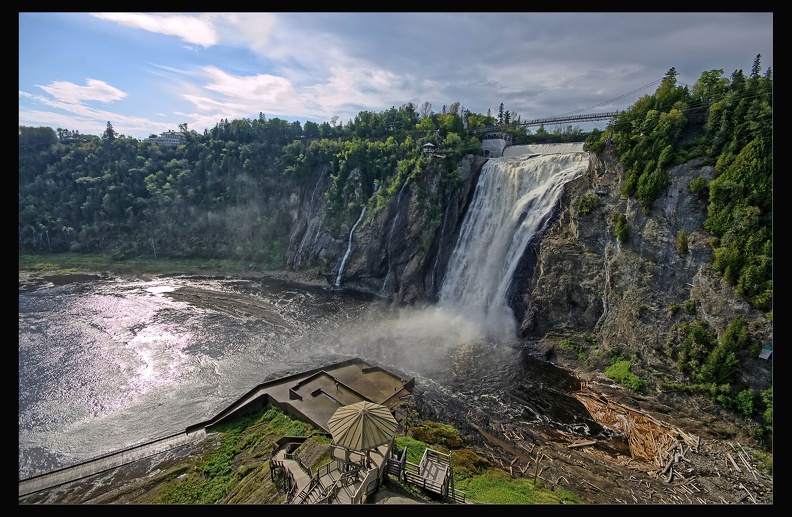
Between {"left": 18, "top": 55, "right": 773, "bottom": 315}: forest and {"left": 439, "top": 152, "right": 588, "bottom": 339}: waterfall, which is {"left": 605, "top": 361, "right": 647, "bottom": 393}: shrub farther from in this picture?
{"left": 18, "top": 55, "right": 773, "bottom": 315}: forest

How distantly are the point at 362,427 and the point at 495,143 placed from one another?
148ft

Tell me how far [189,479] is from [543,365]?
23.3m

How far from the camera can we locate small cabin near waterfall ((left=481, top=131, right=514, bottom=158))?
1880 inches

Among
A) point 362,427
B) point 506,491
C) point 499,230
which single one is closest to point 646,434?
point 506,491

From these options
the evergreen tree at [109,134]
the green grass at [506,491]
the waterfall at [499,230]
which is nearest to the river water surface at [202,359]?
the waterfall at [499,230]

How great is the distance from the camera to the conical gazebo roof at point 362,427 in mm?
10883

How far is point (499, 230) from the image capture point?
35250 millimetres

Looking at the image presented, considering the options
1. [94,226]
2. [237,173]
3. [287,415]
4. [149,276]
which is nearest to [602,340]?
[287,415]

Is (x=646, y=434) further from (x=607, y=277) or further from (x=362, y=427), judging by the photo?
(x=362, y=427)

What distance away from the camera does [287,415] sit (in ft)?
61.9

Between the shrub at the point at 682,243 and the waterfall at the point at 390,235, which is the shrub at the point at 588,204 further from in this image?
the waterfall at the point at 390,235

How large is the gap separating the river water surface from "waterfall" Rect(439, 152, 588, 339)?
2.56m

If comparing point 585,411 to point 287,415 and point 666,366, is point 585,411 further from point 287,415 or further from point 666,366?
point 287,415

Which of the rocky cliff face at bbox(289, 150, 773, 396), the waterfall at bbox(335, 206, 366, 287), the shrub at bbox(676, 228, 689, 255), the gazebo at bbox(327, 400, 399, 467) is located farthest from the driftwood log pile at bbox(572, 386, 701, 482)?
the waterfall at bbox(335, 206, 366, 287)
